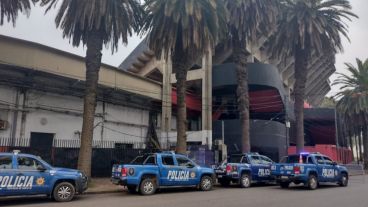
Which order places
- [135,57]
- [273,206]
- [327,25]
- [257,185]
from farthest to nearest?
[135,57]
[327,25]
[257,185]
[273,206]

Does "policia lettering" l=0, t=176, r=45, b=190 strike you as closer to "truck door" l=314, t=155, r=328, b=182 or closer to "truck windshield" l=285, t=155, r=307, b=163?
"truck windshield" l=285, t=155, r=307, b=163

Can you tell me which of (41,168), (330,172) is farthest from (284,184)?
(41,168)

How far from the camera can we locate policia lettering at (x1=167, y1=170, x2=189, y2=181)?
16797 millimetres

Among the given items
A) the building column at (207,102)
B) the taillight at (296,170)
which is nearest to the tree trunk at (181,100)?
the taillight at (296,170)

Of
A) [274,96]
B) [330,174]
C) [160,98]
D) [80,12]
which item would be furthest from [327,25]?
[80,12]

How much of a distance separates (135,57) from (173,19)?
20892 millimetres

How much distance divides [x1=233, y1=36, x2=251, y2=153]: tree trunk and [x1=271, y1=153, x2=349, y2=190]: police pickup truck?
5050mm

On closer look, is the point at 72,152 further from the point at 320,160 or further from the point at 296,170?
the point at 320,160

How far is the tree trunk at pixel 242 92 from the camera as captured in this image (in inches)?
995

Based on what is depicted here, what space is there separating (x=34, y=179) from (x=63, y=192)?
1173 millimetres

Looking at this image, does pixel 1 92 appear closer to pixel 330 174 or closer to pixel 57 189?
pixel 57 189

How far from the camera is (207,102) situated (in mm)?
33719

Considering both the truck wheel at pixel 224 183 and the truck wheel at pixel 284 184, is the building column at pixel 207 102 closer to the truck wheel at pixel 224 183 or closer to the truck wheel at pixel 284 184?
the truck wheel at pixel 224 183

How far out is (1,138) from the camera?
2075 centimetres
